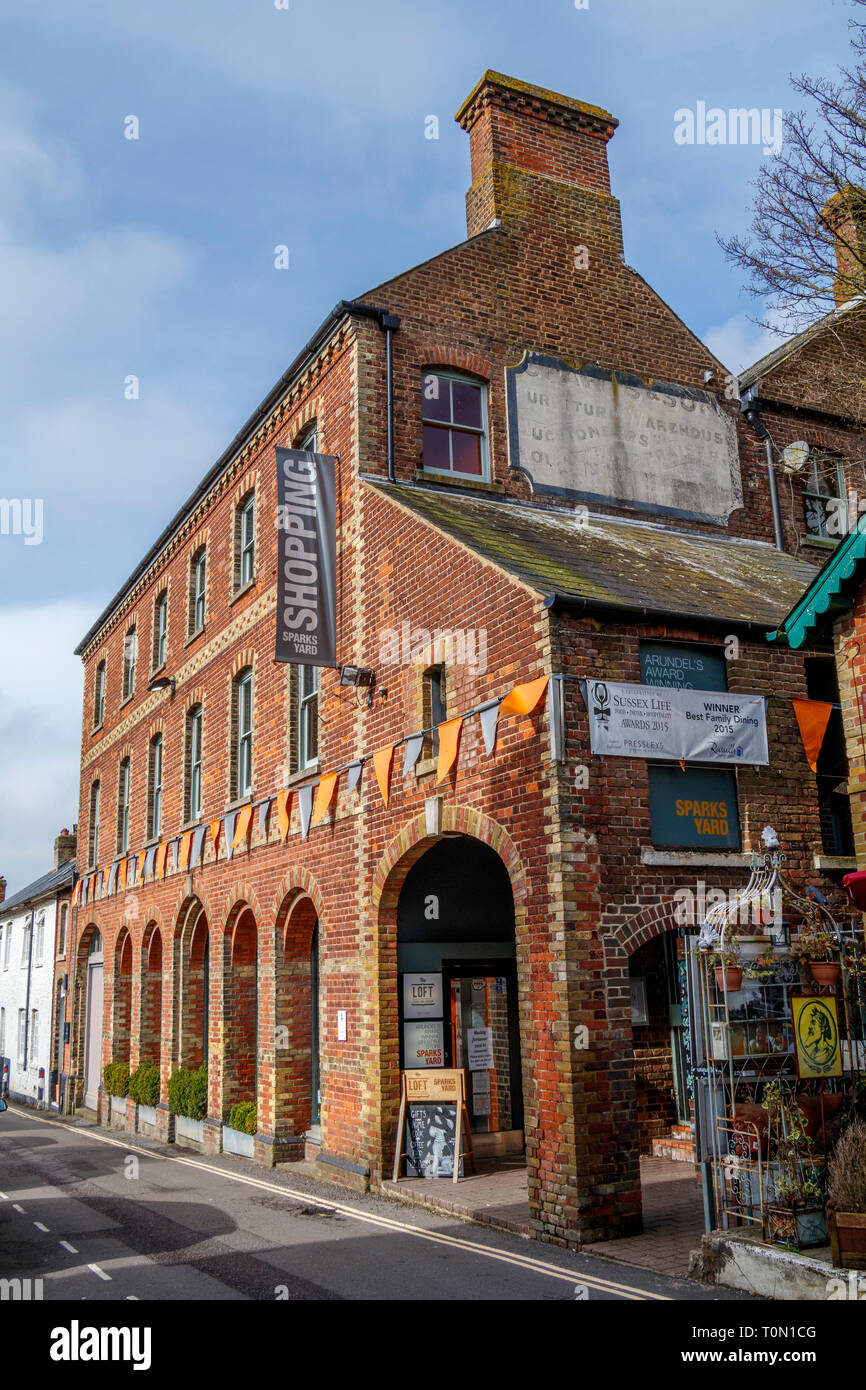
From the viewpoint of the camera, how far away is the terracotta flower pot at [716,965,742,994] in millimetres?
8684

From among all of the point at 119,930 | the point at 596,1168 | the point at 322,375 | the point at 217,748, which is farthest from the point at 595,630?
the point at 119,930

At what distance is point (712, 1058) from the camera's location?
8688mm

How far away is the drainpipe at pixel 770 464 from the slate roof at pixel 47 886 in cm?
2165

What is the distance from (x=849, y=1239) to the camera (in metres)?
7.05

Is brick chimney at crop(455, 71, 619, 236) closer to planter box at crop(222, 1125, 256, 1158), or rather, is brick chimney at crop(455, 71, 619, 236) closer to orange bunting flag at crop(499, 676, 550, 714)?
orange bunting flag at crop(499, 676, 550, 714)

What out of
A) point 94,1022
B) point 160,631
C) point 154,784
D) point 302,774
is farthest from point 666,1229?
point 94,1022

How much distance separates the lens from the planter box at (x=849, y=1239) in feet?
23.0

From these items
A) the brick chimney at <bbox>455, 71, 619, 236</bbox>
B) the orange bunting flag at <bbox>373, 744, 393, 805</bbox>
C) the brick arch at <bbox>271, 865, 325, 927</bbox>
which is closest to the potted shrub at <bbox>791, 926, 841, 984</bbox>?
the orange bunting flag at <bbox>373, 744, 393, 805</bbox>

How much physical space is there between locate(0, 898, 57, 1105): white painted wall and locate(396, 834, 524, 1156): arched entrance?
21.3 metres

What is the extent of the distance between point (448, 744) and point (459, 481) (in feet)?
15.0

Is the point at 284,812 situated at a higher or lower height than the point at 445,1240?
higher

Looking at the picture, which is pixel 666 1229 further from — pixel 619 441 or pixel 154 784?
pixel 154 784

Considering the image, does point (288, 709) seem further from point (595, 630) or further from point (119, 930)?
point (119, 930)
